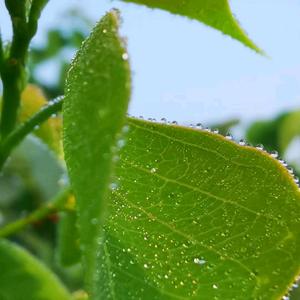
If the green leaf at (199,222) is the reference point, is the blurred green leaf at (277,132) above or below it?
above

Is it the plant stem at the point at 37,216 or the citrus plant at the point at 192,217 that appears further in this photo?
the plant stem at the point at 37,216

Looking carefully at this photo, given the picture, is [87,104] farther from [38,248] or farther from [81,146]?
[38,248]

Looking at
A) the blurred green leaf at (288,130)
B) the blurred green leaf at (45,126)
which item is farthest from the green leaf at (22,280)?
the blurred green leaf at (288,130)

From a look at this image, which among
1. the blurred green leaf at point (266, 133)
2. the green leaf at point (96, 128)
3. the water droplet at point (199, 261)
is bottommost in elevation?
the water droplet at point (199, 261)

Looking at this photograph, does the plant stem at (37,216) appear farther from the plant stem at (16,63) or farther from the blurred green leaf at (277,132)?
the blurred green leaf at (277,132)

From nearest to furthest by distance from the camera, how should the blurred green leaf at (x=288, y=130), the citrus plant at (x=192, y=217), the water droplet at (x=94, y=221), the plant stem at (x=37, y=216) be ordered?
1. the water droplet at (x=94, y=221)
2. the citrus plant at (x=192, y=217)
3. the plant stem at (x=37, y=216)
4. the blurred green leaf at (x=288, y=130)

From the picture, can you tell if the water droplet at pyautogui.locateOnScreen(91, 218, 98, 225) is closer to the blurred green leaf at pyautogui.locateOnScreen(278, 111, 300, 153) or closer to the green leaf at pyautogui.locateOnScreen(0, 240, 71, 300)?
the green leaf at pyautogui.locateOnScreen(0, 240, 71, 300)

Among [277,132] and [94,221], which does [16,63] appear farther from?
[277,132]
